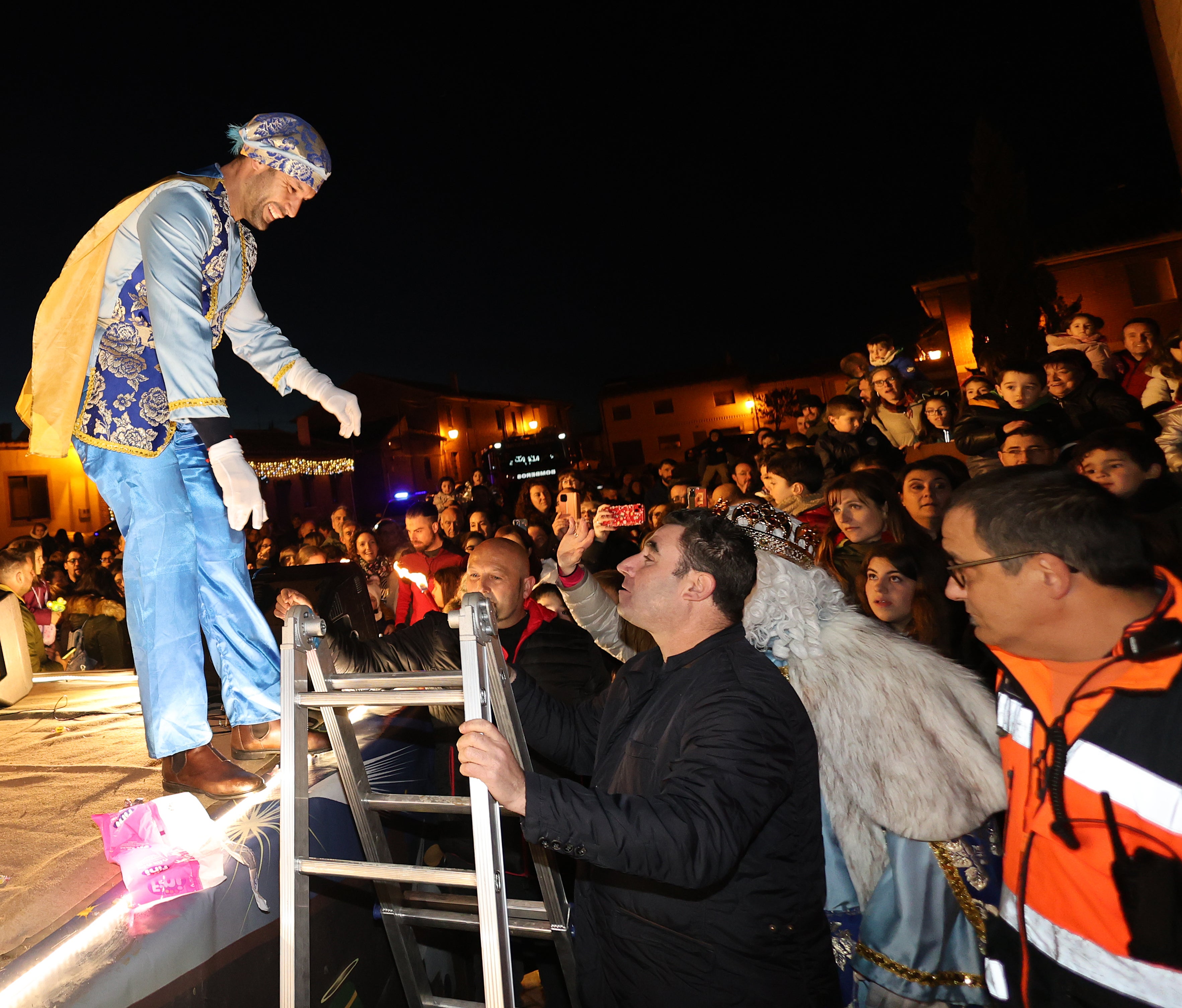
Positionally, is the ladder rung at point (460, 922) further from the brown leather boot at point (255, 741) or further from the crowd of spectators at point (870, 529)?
the crowd of spectators at point (870, 529)

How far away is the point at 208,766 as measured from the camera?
238cm

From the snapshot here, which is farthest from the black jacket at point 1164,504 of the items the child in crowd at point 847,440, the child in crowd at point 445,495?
the child in crowd at point 445,495

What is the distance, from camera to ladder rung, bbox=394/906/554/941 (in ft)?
7.39

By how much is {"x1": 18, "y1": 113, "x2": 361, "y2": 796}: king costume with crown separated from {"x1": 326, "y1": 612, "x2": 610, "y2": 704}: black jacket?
83cm

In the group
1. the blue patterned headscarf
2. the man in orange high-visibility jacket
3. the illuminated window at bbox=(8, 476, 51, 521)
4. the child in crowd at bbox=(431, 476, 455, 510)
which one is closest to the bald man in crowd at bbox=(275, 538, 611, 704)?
the blue patterned headscarf

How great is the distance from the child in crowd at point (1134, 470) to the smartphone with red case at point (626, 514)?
2.17 metres

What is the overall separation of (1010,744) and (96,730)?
372cm

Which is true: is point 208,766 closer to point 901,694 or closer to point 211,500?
point 211,500

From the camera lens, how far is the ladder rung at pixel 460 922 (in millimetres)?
2254

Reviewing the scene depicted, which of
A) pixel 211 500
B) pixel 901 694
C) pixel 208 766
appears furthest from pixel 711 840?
pixel 211 500

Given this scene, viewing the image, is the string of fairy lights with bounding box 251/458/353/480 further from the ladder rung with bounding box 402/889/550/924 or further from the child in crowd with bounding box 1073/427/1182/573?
the child in crowd with bounding box 1073/427/1182/573

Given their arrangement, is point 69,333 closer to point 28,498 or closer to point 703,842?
point 703,842

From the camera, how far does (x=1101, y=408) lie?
4914mm

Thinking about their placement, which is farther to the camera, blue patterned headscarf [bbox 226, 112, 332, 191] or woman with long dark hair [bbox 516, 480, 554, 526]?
woman with long dark hair [bbox 516, 480, 554, 526]
